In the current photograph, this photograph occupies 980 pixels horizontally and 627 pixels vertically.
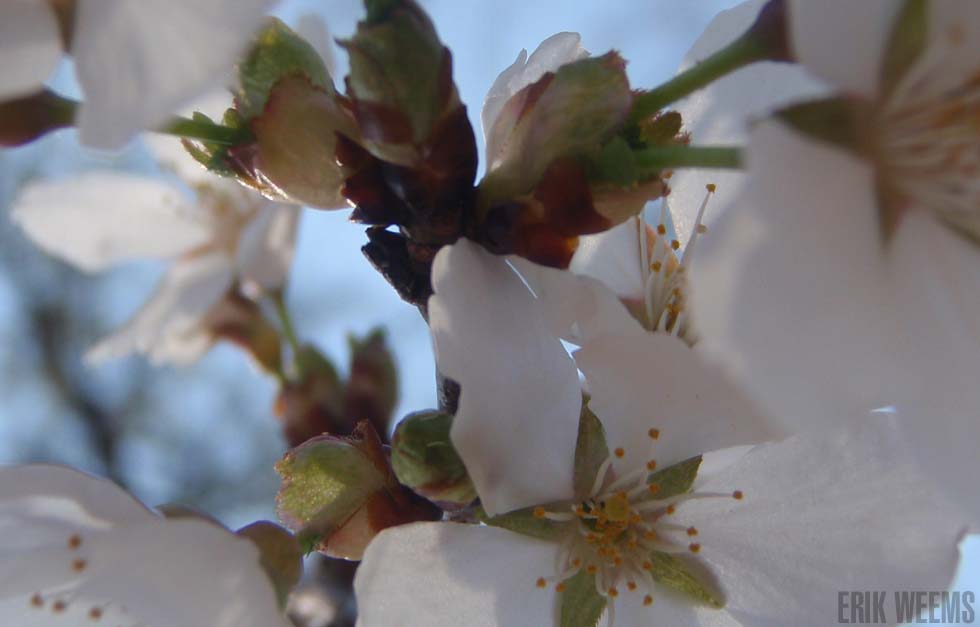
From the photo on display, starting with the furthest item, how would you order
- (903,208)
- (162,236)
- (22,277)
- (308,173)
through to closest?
(22,277) < (162,236) < (308,173) < (903,208)

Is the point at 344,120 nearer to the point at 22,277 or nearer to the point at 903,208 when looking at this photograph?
the point at 903,208

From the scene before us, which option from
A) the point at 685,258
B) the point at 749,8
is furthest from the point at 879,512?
the point at 749,8

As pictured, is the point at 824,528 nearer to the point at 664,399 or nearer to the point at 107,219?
the point at 664,399

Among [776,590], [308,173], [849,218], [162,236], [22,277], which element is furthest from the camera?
[22,277]

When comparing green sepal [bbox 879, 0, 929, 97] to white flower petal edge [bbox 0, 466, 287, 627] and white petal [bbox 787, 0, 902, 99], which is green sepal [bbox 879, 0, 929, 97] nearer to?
white petal [bbox 787, 0, 902, 99]

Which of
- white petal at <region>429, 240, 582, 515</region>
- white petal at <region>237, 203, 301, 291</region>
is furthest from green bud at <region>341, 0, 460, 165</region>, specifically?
white petal at <region>237, 203, 301, 291</region>

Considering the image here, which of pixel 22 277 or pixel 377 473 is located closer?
pixel 377 473

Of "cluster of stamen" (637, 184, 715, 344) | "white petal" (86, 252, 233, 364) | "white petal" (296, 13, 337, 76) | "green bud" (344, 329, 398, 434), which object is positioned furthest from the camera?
"green bud" (344, 329, 398, 434)

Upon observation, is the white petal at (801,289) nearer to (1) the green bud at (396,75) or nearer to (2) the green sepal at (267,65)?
(1) the green bud at (396,75)
